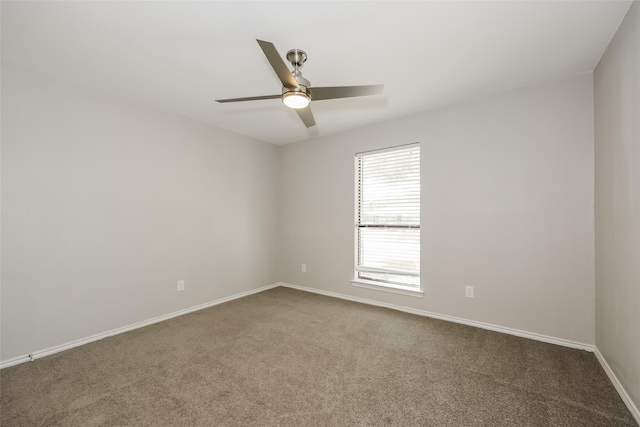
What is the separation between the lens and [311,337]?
109 inches

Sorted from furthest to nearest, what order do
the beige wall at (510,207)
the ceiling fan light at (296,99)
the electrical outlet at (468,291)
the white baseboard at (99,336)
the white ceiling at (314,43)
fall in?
the electrical outlet at (468,291) → the beige wall at (510,207) → the white baseboard at (99,336) → the ceiling fan light at (296,99) → the white ceiling at (314,43)

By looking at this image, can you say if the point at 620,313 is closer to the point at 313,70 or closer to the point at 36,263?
the point at 313,70

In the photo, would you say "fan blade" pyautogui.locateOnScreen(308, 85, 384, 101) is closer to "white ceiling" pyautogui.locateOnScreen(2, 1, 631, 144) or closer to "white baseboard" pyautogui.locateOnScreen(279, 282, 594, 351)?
"white ceiling" pyautogui.locateOnScreen(2, 1, 631, 144)

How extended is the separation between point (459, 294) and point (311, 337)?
1747 mm

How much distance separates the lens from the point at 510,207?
2816 millimetres

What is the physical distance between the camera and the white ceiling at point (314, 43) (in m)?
1.74

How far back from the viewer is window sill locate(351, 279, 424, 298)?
3.43 meters

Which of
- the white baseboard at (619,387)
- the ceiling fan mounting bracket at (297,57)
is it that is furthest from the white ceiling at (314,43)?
the white baseboard at (619,387)

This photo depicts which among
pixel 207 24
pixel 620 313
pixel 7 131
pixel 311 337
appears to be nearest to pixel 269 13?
pixel 207 24

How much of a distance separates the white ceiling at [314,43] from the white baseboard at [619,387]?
244 centimetres

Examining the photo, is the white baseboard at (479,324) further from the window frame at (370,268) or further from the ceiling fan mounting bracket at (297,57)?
the ceiling fan mounting bracket at (297,57)

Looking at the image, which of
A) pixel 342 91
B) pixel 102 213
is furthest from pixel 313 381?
pixel 102 213

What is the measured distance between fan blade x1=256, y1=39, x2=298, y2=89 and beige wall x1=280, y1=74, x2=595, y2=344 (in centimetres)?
178

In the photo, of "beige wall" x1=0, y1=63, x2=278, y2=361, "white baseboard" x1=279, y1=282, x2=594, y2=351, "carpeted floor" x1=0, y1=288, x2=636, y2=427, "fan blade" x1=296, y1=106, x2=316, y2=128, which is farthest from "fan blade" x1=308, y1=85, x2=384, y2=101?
"white baseboard" x1=279, y1=282, x2=594, y2=351
